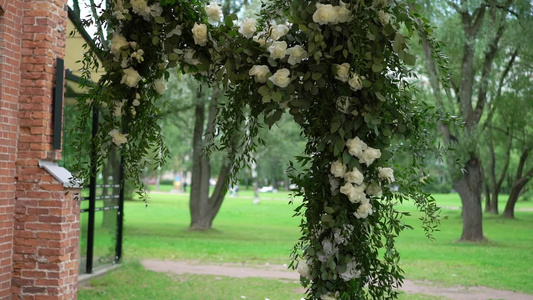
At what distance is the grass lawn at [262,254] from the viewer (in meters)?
9.57

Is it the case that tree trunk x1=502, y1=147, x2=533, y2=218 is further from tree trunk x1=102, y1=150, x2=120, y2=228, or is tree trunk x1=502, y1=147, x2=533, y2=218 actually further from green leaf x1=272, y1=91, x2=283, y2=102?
green leaf x1=272, y1=91, x2=283, y2=102

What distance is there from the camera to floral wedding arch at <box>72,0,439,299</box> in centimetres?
288

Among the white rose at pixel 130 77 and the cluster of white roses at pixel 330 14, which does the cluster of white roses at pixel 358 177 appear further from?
the white rose at pixel 130 77

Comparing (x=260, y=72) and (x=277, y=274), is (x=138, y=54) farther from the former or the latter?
(x=277, y=274)

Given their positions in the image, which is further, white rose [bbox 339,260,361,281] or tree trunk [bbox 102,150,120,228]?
tree trunk [bbox 102,150,120,228]

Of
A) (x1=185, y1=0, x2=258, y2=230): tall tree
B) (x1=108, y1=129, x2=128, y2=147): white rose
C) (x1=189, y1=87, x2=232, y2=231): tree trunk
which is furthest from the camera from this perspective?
(x1=189, y1=87, x2=232, y2=231): tree trunk

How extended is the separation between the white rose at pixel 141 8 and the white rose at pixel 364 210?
1408 millimetres

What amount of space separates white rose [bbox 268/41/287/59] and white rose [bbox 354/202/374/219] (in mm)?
770

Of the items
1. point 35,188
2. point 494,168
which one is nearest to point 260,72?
point 35,188

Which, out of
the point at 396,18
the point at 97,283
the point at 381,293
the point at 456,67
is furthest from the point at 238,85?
the point at 456,67

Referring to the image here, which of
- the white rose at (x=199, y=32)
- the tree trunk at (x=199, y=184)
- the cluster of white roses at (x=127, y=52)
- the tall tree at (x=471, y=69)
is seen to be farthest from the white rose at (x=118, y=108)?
the tree trunk at (x=199, y=184)

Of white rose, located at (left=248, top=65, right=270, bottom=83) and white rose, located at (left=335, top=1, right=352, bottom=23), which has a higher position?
white rose, located at (left=335, top=1, right=352, bottom=23)

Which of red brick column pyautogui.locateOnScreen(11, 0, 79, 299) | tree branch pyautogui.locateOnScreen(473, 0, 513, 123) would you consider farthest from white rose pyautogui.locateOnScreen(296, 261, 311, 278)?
tree branch pyautogui.locateOnScreen(473, 0, 513, 123)

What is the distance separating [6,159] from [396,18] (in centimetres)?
437
